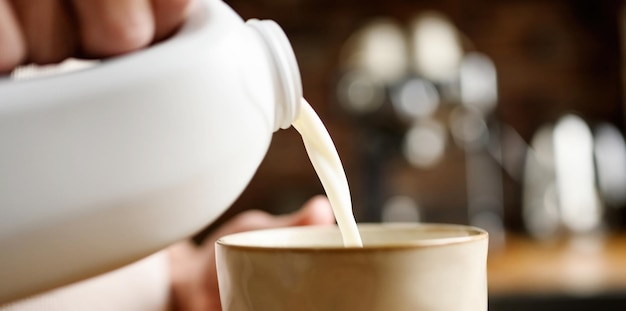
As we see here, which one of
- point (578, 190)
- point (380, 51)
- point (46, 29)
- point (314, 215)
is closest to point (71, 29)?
point (46, 29)

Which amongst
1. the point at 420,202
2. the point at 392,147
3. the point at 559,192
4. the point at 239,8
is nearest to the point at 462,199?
the point at 420,202

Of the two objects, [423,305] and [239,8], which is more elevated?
[239,8]

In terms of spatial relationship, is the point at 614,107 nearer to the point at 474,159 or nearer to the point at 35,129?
the point at 474,159

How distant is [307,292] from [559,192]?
5.89 feet

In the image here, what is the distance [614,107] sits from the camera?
2572 millimetres

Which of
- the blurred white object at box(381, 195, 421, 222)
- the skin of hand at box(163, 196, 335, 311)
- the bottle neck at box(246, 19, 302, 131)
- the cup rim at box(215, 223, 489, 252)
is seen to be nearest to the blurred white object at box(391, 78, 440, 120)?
the blurred white object at box(381, 195, 421, 222)

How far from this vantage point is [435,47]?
8.02 feet

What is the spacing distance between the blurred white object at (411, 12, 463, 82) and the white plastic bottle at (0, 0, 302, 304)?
2073 mm

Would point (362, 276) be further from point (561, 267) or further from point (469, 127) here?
point (469, 127)

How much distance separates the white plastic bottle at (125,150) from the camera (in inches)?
10.4

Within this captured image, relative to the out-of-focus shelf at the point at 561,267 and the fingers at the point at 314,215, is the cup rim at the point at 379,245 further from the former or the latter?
the out-of-focus shelf at the point at 561,267

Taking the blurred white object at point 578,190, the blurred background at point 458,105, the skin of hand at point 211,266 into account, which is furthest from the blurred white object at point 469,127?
the skin of hand at point 211,266

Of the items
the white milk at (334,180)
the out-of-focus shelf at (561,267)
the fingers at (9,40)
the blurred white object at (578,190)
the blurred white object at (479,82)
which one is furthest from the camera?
the blurred white object at (479,82)

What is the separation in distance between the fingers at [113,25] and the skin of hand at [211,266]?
0.34 m
